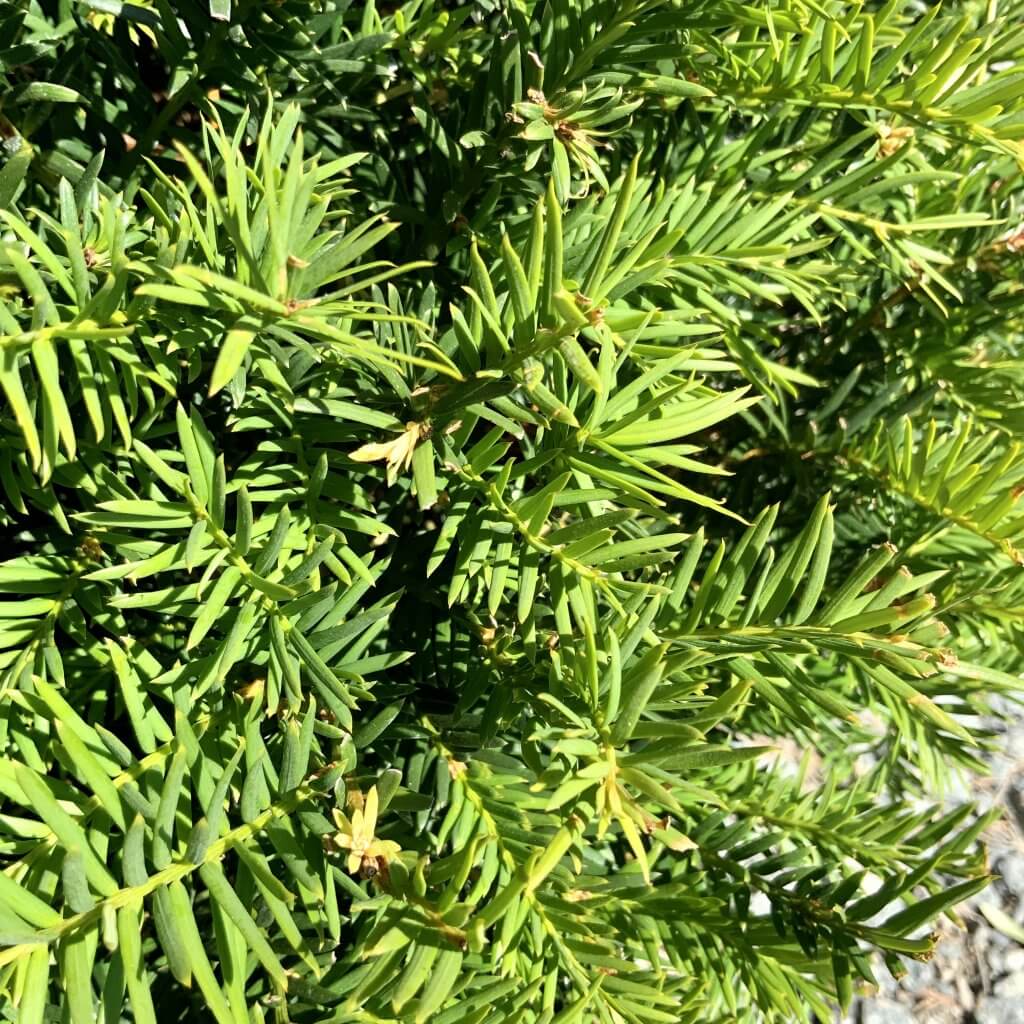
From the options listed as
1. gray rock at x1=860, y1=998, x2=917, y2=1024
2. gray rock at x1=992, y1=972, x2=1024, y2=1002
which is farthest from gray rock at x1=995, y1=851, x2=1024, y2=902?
gray rock at x1=860, y1=998, x2=917, y2=1024

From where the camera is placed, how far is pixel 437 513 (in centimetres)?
69

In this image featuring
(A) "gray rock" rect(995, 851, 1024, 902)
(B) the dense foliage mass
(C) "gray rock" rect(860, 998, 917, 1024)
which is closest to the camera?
(B) the dense foliage mass

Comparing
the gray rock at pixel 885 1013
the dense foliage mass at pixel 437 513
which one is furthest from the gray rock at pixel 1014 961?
the dense foliage mass at pixel 437 513

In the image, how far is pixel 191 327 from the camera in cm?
41

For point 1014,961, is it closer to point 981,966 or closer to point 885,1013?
point 981,966

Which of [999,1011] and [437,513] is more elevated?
[437,513]

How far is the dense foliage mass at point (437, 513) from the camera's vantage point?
359 millimetres

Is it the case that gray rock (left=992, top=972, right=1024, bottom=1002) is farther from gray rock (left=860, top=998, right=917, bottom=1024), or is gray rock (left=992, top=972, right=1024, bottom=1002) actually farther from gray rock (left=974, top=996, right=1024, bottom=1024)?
gray rock (left=860, top=998, right=917, bottom=1024)

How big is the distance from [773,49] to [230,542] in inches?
15.7

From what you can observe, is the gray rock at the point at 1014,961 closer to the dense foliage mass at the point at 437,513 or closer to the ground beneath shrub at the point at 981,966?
the ground beneath shrub at the point at 981,966

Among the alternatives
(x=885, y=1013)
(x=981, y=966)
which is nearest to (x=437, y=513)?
(x=885, y=1013)

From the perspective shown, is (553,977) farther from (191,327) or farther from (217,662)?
(191,327)

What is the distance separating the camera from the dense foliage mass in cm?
36

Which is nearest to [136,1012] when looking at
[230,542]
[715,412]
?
[230,542]
